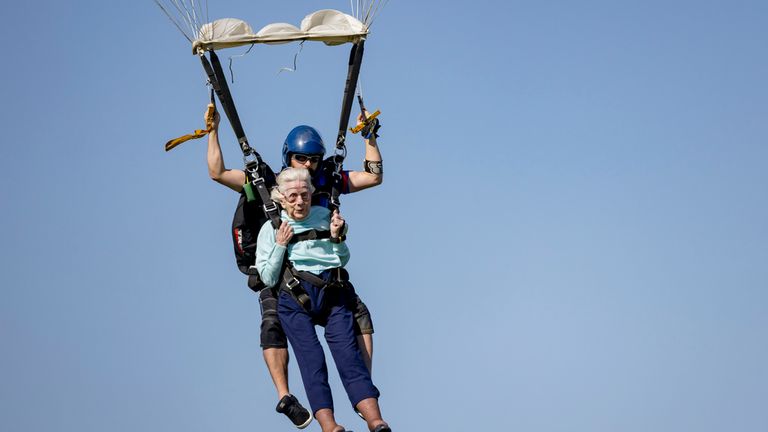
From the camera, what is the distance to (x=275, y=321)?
452 inches

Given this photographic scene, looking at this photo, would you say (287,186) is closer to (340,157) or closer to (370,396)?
(340,157)

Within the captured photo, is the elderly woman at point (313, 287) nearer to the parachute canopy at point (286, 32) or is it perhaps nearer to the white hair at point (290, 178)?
the white hair at point (290, 178)

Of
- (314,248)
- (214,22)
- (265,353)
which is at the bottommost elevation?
(265,353)

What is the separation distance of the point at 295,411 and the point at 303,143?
2.54 m

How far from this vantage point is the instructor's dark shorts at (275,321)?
11.5 meters

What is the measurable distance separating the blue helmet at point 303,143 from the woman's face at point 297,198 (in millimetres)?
638

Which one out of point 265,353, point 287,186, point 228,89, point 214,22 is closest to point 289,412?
point 265,353

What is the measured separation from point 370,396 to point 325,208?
1830mm

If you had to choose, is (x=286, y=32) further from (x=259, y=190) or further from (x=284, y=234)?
(x=284, y=234)

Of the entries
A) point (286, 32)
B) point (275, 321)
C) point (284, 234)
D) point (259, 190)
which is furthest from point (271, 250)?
point (286, 32)

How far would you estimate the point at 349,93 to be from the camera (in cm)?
1202

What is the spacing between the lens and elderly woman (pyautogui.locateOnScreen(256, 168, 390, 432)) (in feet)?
35.6

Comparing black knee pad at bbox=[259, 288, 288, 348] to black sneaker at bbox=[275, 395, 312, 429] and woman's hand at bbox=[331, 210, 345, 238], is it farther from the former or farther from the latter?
woman's hand at bbox=[331, 210, 345, 238]

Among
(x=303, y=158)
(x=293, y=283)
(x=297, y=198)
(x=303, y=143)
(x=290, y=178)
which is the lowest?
(x=293, y=283)
